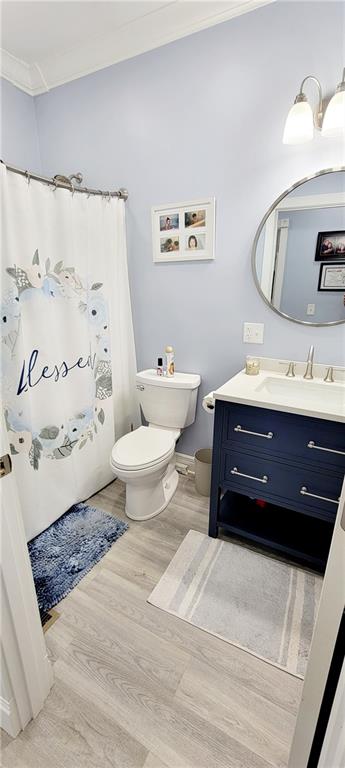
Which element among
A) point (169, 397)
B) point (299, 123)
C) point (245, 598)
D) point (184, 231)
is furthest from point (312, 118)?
point (245, 598)

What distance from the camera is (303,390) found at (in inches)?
65.7

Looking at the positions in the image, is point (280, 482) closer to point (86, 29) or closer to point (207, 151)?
point (207, 151)

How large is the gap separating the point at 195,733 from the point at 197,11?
3018mm

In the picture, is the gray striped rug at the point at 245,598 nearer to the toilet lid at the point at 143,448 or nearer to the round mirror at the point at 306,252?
the toilet lid at the point at 143,448

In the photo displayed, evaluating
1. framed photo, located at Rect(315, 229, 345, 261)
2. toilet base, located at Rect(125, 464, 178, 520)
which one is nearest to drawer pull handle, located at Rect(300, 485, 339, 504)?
toilet base, located at Rect(125, 464, 178, 520)

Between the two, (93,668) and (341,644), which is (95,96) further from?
(93,668)

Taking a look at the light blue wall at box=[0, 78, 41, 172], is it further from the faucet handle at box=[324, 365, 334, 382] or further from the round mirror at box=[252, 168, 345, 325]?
the faucet handle at box=[324, 365, 334, 382]

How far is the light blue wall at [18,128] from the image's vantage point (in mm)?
2080

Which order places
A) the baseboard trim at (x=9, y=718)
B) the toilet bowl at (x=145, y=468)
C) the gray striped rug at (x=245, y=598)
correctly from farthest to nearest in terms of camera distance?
the toilet bowl at (x=145, y=468) → the gray striped rug at (x=245, y=598) → the baseboard trim at (x=9, y=718)

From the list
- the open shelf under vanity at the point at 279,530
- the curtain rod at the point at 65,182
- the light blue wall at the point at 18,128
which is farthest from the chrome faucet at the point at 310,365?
the light blue wall at the point at 18,128

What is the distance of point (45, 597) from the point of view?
1.44 meters

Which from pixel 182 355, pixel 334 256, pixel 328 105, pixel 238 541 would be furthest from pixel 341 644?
pixel 328 105

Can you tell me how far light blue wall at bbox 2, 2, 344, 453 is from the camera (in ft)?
4.91

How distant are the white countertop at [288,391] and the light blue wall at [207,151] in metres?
0.09
